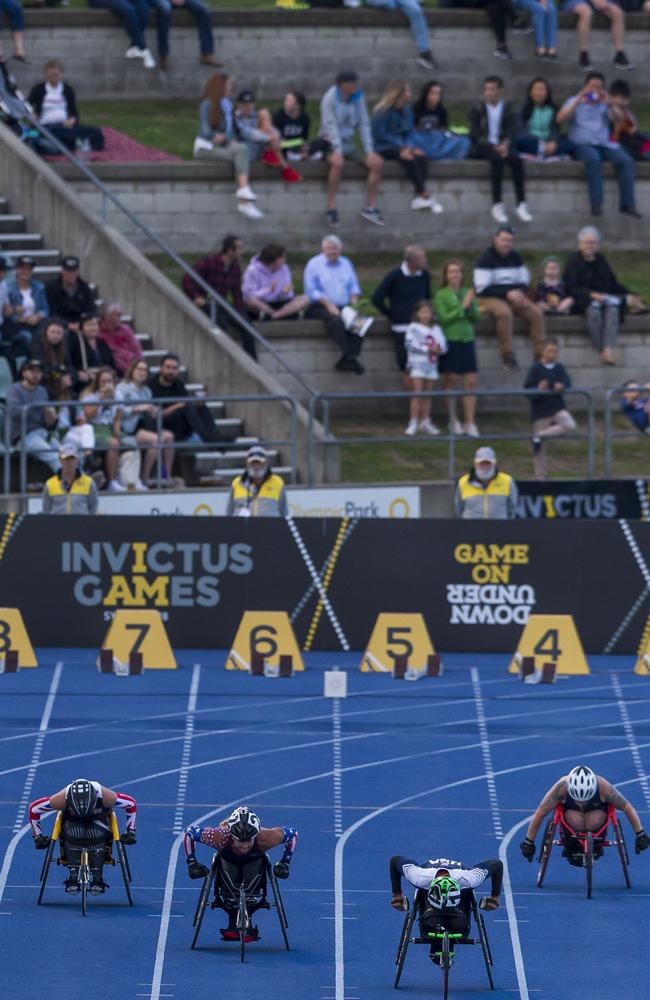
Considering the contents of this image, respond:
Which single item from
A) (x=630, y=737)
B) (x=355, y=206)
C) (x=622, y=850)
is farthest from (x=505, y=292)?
(x=622, y=850)

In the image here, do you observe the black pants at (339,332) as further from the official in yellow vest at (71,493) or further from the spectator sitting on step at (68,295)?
the official in yellow vest at (71,493)

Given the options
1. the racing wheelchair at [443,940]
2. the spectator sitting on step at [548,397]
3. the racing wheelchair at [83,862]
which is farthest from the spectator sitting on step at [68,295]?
the racing wheelchair at [443,940]

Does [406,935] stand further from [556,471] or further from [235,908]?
[556,471]

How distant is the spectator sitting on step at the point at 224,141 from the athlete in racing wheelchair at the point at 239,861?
18006 millimetres

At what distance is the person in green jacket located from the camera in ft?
99.0

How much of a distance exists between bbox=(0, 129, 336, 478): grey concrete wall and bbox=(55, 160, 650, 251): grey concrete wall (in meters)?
0.96

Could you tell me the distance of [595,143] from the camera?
116ft

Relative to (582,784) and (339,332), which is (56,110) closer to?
(339,332)

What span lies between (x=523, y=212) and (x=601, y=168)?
144cm

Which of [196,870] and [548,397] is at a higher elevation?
[548,397]

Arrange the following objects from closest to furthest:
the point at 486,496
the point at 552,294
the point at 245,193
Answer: the point at 486,496 → the point at 552,294 → the point at 245,193

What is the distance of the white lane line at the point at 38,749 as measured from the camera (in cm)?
1991

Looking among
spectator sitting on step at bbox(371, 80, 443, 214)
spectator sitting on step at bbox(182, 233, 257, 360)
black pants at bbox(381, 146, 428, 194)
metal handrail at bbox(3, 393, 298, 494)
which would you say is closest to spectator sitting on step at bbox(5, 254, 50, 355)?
metal handrail at bbox(3, 393, 298, 494)

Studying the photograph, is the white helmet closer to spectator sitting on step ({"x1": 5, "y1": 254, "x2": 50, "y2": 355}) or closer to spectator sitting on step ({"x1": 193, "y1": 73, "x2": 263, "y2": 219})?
spectator sitting on step ({"x1": 5, "y1": 254, "x2": 50, "y2": 355})
